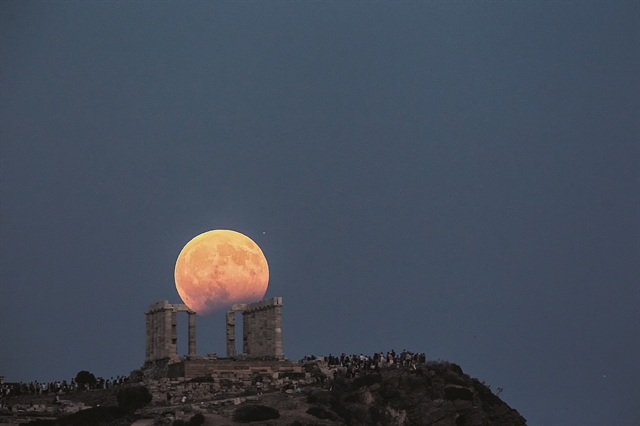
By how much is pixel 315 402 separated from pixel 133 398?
1320 centimetres

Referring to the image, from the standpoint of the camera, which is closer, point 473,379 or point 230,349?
point 473,379

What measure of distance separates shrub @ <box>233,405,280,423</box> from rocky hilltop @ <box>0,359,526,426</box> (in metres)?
0.07

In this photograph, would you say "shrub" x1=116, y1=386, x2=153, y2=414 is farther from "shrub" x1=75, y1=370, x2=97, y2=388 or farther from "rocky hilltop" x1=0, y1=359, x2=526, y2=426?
"shrub" x1=75, y1=370, x2=97, y2=388

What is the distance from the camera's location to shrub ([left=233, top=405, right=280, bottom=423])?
83188 mm

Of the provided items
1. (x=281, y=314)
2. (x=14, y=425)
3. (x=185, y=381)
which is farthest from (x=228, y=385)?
(x=14, y=425)

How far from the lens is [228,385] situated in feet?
315

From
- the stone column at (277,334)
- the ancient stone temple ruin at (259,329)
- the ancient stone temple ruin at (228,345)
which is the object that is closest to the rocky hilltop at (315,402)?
the ancient stone temple ruin at (228,345)

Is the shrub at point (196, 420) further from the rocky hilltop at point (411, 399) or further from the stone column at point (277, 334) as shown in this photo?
the stone column at point (277, 334)

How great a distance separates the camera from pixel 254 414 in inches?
3290

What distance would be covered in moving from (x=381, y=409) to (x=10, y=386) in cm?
3395

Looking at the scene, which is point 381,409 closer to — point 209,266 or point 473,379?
point 473,379

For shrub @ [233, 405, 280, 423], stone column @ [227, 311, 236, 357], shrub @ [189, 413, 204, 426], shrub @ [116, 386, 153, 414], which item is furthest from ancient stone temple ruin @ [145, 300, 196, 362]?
shrub @ [189, 413, 204, 426]

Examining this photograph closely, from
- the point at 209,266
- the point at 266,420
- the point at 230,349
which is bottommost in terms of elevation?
the point at 266,420

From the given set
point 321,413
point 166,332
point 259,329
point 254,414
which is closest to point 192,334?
point 166,332
